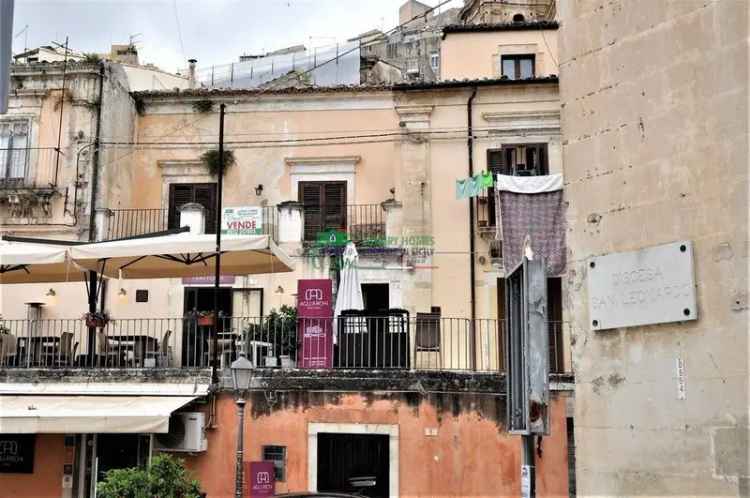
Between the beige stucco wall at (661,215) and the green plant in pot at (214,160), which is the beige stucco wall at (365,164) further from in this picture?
the beige stucco wall at (661,215)

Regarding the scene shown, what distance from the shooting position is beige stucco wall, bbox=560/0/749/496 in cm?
543

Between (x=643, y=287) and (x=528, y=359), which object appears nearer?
(x=528, y=359)

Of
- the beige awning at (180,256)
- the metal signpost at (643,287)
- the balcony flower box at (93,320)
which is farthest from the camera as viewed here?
the balcony flower box at (93,320)

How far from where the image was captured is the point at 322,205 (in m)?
22.4

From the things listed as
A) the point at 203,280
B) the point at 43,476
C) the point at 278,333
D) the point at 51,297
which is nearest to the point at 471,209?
the point at 278,333

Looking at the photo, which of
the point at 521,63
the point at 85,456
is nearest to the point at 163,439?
the point at 85,456

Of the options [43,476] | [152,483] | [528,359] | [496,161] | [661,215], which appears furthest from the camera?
[496,161]

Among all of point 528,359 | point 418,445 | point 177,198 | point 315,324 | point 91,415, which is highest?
point 177,198

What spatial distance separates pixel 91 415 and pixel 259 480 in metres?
2.88

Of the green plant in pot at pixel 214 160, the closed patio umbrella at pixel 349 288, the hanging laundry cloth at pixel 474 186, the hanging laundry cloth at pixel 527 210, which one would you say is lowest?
the closed patio umbrella at pixel 349 288

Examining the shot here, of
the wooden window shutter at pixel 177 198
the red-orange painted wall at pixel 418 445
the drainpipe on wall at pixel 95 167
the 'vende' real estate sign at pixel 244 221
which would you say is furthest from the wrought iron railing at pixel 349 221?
the red-orange painted wall at pixel 418 445

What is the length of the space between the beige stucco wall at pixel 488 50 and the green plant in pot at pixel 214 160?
603cm

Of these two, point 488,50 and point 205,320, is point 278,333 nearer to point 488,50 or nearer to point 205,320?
point 205,320

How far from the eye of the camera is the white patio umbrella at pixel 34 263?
49.3 feet
